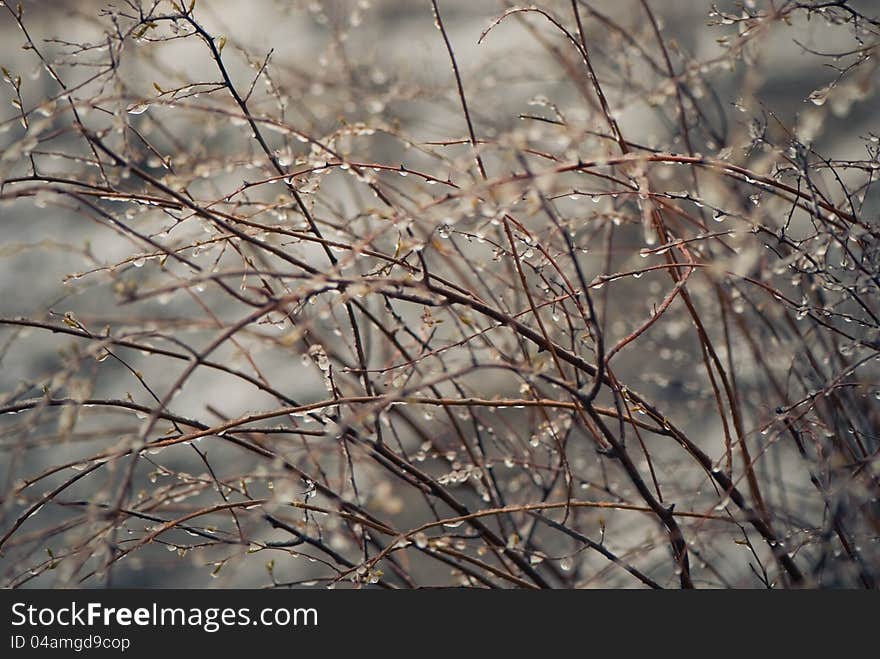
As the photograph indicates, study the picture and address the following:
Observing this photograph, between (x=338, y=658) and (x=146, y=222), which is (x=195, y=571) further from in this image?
(x=146, y=222)

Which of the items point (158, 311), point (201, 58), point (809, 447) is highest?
point (201, 58)

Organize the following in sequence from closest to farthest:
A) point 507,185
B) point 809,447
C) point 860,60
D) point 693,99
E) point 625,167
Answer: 1. point 507,185
2. point 860,60
3. point 625,167
4. point 693,99
5. point 809,447

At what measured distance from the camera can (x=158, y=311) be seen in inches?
103

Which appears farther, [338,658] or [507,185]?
[338,658]

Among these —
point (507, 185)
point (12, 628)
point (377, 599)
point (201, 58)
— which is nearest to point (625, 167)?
point (507, 185)

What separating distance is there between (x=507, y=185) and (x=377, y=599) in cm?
56

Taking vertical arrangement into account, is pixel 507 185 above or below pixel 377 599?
above

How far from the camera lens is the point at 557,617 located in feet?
3.58

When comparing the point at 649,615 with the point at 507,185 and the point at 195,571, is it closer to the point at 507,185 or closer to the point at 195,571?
the point at 507,185

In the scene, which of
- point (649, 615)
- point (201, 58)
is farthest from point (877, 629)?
point (201, 58)

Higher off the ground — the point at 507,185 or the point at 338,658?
the point at 507,185

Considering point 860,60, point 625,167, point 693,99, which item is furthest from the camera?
point 693,99

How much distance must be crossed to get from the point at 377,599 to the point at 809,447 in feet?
4.25

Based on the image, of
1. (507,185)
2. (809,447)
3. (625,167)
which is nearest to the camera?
(507,185)
